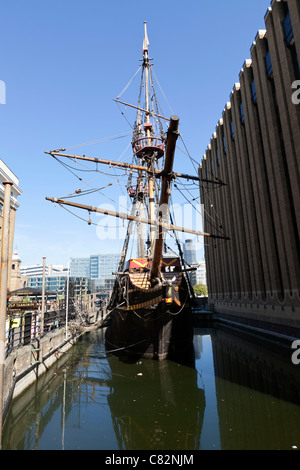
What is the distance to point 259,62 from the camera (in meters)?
23.7

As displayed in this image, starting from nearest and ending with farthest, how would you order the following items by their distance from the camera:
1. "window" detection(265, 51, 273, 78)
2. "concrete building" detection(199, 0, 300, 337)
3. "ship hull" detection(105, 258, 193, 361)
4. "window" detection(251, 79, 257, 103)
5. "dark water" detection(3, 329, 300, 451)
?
"dark water" detection(3, 329, 300, 451), "ship hull" detection(105, 258, 193, 361), "concrete building" detection(199, 0, 300, 337), "window" detection(265, 51, 273, 78), "window" detection(251, 79, 257, 103)

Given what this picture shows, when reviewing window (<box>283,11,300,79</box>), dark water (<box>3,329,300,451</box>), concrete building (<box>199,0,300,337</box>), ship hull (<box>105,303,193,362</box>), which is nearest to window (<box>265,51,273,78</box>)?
concrete building (<box>199,0,300,337</box>)

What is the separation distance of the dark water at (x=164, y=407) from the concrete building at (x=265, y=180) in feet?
25.8

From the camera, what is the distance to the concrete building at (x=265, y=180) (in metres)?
19.3

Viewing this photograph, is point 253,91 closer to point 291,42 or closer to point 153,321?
point 291,42

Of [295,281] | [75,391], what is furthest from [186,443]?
[295,281]

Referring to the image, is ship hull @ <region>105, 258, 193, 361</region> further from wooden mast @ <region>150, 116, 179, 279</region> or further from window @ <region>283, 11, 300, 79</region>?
window @ <region>283, 11, 300, 79</region>

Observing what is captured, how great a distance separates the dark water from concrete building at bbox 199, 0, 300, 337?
7.85m

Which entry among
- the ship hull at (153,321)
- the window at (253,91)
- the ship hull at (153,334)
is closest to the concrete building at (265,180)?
the window at (253,91)

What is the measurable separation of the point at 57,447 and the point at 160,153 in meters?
23.5

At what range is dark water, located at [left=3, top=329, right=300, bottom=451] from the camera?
23.1 feet

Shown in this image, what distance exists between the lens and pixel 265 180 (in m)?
24.5

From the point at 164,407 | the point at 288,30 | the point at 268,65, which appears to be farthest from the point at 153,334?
the point at 268,65

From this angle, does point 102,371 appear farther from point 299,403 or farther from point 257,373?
point 299,403
